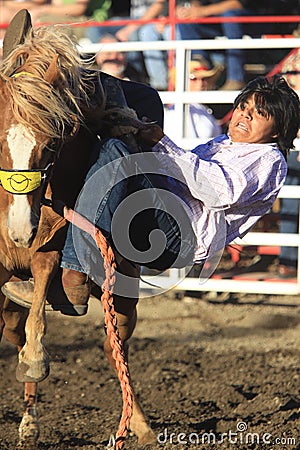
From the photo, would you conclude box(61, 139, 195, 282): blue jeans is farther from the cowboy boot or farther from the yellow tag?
the yellow tag

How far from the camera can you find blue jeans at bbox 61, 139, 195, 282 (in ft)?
9.45

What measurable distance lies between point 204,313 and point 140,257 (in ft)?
8.41

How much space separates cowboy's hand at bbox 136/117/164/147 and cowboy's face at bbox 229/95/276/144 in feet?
1.33

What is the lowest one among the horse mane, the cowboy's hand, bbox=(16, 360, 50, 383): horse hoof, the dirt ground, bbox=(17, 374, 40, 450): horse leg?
the dirt ground

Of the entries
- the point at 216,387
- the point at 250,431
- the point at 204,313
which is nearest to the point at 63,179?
the point at 250,431

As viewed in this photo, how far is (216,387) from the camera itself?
4.27m

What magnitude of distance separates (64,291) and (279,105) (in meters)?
1.10

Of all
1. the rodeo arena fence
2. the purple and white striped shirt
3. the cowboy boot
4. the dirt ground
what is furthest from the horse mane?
the rodeo arena fence

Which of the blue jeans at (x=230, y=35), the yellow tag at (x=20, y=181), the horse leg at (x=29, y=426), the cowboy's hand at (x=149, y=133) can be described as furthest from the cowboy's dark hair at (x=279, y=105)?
the blue jeans at (x=230, y=35)

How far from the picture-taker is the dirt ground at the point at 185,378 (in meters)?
3.62

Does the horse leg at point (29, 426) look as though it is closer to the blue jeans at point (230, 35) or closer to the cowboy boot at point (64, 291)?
the cowboy boot at point (64, 291)

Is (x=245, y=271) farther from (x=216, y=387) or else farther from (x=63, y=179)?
(x=63, y=179)

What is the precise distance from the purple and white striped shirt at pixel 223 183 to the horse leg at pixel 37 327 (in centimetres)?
55

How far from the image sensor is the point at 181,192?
313 cm
